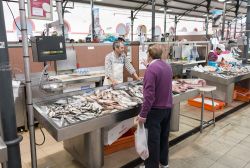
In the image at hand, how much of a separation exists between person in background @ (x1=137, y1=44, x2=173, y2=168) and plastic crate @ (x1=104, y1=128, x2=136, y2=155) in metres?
0.66

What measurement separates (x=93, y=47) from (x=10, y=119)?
2.98 metres

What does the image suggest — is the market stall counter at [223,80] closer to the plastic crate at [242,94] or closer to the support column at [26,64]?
the plastic crate at [242,94]

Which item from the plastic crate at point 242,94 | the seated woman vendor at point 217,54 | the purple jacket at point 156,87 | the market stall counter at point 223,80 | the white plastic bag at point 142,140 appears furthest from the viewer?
the seated woman vendor at point 217,54

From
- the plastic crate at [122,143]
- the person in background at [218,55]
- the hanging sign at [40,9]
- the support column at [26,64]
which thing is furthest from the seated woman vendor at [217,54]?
the support column at [26,64]

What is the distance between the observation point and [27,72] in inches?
75.9

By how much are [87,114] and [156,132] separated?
2.32ft

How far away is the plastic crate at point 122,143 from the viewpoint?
9.06ft

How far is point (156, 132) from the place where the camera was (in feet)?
7.00

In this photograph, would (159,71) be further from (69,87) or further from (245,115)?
(245,115)

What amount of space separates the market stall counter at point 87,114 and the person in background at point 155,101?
7.6 inches

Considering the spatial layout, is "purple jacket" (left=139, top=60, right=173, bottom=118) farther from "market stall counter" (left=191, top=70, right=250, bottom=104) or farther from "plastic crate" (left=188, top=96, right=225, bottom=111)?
"plastic crate" (left=188, top=96, right=225, bottom=111)

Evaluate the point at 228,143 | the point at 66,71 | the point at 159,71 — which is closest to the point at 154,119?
the point at 159,71

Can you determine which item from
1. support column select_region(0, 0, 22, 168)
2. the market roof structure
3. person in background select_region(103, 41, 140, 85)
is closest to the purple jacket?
support column select_region(0, 0, 22, 168)

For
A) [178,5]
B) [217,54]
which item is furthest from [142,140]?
[178,5]
